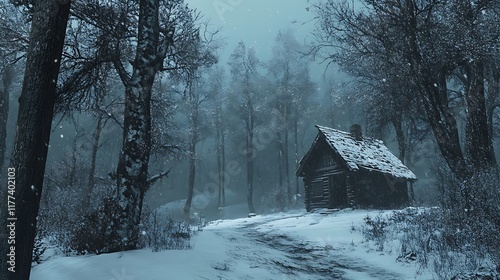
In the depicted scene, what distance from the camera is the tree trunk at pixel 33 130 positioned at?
142 inches

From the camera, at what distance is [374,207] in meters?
21.0

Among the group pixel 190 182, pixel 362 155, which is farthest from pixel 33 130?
pixel 190 182

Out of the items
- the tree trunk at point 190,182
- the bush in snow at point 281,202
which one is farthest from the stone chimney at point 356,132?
the tree trunk at point 190,182

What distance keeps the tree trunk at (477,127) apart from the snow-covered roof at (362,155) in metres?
8.92

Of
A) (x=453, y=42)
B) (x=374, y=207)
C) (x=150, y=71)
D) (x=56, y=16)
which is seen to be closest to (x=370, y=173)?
(x=374, y=207)

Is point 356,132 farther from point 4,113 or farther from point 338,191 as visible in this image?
point 4,113

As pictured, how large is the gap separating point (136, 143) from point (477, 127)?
1018 centimetres

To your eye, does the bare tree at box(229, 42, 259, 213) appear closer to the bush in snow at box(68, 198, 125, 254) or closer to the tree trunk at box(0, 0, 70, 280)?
the bush in snow at box(68, 198, 125, 254)

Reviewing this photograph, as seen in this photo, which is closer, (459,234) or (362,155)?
(459,234)

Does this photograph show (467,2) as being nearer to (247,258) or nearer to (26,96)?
(247,258)

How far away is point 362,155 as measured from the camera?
22016 mm

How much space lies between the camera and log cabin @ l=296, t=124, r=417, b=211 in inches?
824

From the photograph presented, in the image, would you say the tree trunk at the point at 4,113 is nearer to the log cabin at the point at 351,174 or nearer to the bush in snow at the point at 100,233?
the bush in snow at the point at 100,233

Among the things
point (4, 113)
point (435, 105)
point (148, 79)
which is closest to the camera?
point (148, 79)
